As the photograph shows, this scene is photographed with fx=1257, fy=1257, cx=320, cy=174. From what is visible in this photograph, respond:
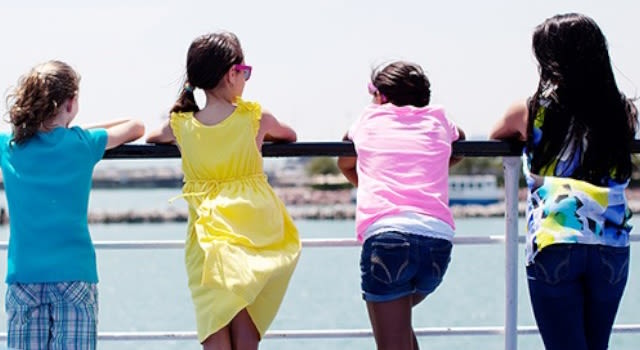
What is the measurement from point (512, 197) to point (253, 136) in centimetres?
78

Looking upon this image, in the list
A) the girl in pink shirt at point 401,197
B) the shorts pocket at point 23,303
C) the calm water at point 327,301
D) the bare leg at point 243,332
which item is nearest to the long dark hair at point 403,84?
the girl in pink shirt at point 401,197

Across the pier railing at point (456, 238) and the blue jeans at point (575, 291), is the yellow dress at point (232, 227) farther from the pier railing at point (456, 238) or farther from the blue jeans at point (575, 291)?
the blue jeans at point (575, 291)

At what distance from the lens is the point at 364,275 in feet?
11.3

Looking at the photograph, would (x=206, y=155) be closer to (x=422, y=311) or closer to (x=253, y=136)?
(x=253, y=136)

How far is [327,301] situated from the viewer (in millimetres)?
30750

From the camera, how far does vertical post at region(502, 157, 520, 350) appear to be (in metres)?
3.66

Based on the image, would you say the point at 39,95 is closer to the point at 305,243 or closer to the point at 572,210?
the point at 305,243

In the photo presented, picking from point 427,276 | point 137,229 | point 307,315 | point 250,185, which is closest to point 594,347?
point 427,276

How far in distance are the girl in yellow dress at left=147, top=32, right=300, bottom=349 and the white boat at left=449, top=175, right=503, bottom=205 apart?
84504 millimetres

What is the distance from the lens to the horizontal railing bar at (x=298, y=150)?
143 inches

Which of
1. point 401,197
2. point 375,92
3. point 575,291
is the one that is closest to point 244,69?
point 375,92

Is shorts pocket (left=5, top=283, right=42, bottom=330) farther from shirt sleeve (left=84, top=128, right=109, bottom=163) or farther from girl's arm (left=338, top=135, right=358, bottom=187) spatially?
girl's arm (left=338, top=135, right=358, bottom=187)

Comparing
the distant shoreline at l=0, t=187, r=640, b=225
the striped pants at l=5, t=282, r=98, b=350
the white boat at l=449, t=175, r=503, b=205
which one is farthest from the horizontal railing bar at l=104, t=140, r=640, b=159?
the white boat at l=449, t=175, r=503, b=205

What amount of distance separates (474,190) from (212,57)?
86202mm
